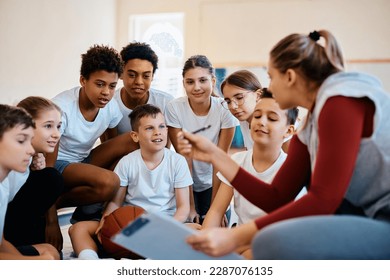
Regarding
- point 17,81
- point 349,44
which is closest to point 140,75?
point 17,81

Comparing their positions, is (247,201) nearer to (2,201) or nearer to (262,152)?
(262,152)

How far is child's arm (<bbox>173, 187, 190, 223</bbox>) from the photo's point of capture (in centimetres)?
162

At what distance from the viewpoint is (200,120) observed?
1900 mm

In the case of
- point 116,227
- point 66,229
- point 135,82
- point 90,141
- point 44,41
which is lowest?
point 66,229

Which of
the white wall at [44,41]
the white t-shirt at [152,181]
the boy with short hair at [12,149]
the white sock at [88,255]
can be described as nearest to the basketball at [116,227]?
the white sock at [88,255]

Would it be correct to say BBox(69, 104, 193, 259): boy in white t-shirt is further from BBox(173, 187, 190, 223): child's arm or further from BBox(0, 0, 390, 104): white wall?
BBox(0, 0, 390, 104): white wall

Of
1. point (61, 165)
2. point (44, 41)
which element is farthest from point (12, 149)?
point (44, 41)

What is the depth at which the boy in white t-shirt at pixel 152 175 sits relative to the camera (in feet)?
5.49

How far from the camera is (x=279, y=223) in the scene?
82 centimetres

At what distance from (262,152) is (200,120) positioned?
539 millimetres

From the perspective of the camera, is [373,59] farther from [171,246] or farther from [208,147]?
[171,246]

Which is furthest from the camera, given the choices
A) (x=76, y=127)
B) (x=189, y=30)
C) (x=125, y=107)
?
(x=189, y=30)

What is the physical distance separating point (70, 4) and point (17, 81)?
575mm

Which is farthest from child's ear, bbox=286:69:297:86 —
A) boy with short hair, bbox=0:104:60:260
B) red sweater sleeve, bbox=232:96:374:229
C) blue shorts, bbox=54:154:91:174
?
blue shorts, bbox=54:154:91:174
